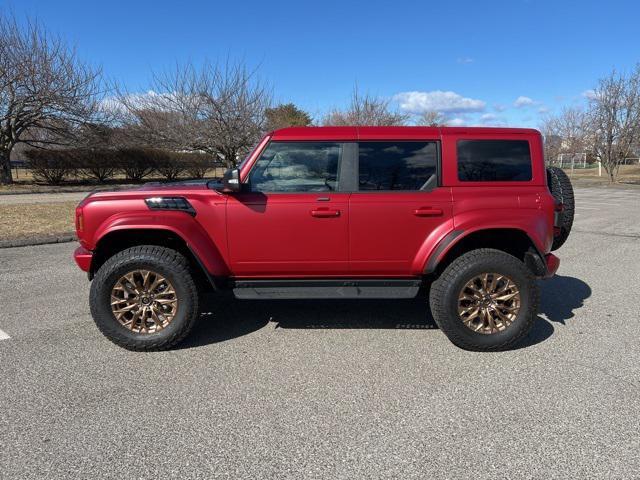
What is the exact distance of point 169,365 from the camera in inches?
135

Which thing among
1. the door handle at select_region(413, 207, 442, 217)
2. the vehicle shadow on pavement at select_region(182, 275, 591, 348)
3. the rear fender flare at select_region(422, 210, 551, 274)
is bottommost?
the vehicle shadow on pavement at select_region(182, 275, 591, 348)

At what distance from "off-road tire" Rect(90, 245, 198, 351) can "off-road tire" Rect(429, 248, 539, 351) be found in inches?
82.5

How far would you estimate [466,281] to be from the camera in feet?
11.8

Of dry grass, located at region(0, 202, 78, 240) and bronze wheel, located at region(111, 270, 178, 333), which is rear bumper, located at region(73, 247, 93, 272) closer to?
bronze wheel, located at region(111, 270, 178, 333)

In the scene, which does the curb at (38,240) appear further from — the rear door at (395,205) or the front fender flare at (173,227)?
the rear door at (395,205)

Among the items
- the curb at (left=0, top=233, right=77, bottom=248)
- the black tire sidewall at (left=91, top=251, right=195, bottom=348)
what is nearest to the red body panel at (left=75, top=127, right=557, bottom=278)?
the black tire sidewall at (left=91, top=251, right=195, bottom=348)

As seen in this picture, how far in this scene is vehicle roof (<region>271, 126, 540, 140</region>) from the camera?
3742mm

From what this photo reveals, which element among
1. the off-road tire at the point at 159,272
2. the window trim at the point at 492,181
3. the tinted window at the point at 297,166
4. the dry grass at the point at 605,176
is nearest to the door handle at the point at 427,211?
the window trim at the point at 492,181

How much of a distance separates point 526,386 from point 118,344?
3249mm

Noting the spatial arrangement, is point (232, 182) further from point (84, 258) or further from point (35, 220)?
point (35, 220)

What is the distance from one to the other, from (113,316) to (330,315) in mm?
2062

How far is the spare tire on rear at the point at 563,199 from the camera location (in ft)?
13.4

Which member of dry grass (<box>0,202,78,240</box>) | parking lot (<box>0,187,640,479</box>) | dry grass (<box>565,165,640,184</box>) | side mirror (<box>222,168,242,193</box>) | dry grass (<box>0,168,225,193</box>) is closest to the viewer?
parking lot (<box>0,187,640,479</box>)

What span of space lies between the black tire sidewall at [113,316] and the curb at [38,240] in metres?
5.84
